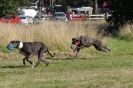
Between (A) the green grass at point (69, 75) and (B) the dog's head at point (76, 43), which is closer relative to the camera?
(A) the green grass at point (69, 75)

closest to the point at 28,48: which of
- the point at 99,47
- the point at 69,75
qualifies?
the point at 69,75

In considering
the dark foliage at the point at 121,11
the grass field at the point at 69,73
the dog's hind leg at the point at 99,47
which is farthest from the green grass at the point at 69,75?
the dark foliage at the point at 121,11

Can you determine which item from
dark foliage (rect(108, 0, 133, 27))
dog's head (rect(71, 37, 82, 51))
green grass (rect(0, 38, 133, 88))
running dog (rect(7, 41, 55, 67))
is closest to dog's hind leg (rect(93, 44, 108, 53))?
dog's head (rect(71, 37, 82, 51))

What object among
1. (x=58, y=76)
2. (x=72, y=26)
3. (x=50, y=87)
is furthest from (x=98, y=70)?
(x=72, y=26)

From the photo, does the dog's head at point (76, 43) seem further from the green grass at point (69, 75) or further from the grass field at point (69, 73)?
the green grass at point (69, 75)

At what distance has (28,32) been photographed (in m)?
22.5

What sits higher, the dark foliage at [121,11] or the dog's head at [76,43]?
the dark foliage at [121,11]

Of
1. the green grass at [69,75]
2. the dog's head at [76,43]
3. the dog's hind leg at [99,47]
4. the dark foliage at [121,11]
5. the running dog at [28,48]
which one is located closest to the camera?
the green grass at [69,75]

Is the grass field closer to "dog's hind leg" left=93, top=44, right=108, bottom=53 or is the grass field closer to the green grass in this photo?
the green grass

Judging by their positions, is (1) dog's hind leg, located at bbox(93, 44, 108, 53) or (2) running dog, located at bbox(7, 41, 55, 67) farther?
(1) dog's hind leg, located at bbox(93, 44, 108, 53)

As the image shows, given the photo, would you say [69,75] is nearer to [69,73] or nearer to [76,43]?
[69,73]

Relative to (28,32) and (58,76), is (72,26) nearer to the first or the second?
(28,32)

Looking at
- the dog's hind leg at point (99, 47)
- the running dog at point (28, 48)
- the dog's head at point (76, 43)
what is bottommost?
the dog's hind leg at point (99, 47)

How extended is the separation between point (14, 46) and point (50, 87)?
4.33 m
